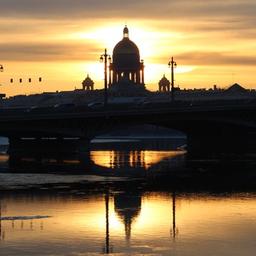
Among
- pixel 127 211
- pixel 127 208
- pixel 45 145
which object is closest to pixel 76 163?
pixel 45 145

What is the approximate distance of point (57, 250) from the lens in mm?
49125

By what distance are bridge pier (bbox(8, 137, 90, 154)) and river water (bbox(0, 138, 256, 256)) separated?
39.2 meters

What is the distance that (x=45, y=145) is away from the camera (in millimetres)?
148625

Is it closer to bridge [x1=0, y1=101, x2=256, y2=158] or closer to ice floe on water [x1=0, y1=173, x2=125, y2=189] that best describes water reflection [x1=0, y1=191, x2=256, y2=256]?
ice floe on water [x1=0, y1=173, x2=125, y2=189]

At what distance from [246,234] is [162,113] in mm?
84343

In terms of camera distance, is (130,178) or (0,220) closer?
(0,220)

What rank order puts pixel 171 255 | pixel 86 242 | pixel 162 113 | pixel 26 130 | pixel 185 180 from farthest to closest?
pixel 162 113 < pixel 26 130 < pixel 185 180 < pixel 86 242 < pixel 171 255

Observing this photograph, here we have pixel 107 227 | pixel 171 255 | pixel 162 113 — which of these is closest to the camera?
pixel 171 255

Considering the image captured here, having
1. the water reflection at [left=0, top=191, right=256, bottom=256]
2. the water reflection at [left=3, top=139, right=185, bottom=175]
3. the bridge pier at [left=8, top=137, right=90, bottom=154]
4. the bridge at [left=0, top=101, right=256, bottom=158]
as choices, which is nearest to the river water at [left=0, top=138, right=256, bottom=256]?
the water reflection at [left=0, top=191, right=256, bottom=256]

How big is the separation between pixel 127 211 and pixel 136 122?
3036 inches

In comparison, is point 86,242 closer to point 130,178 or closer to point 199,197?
point 199,197

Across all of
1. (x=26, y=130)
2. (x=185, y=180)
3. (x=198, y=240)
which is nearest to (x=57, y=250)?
(x=198, y=240)

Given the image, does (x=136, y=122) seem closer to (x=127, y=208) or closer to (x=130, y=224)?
(x=127, y=208)

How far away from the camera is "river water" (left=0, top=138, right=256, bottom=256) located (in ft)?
166
